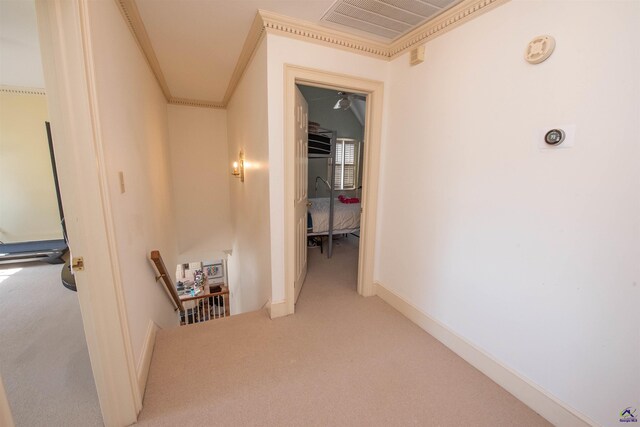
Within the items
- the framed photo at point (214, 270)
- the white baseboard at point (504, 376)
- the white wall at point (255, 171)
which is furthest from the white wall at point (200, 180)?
the white baseboard at point (504, 376)

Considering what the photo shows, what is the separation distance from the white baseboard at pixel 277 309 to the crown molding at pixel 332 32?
2246 mm

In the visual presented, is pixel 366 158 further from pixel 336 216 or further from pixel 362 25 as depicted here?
pixel 336 216

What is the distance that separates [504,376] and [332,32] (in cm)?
278

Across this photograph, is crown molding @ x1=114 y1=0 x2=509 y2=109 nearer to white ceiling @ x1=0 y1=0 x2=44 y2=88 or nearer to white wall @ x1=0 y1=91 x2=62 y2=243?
white ceiling @ x1=0 y1=0 x2=44 y2=88

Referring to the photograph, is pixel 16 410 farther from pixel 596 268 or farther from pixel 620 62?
pixel 620 62

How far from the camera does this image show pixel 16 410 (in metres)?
1.42

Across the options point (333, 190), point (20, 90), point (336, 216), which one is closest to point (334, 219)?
point (336, 216)

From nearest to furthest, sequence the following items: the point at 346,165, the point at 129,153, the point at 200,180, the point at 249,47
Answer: the point at 129,153, the point at 249,47, the point at 200,180, the point at 346,165

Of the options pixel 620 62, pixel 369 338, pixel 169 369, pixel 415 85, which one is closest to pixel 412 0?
pixel 415 85

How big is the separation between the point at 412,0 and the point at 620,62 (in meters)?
1.18

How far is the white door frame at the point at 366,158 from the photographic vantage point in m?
2.07

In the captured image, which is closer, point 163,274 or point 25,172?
point 163,274

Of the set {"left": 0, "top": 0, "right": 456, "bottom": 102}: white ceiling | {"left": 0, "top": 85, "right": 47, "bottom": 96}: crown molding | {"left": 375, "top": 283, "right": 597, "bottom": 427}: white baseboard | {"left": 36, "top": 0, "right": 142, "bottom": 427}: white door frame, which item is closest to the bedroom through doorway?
{"left": 0, "top": 0, "right": 456, "bottom": 102}: white ceiling

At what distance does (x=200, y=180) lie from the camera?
4680 mm
